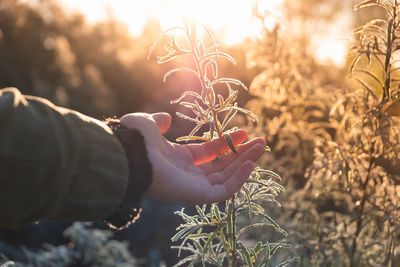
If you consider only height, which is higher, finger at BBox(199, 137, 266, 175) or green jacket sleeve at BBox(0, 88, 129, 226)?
finger at BBox(199, 137, 266, 175)

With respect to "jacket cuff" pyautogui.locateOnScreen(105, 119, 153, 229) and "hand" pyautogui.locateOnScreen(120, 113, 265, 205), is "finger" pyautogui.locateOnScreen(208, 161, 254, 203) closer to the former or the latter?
"hand" pyautogui.locateOnScreen(120, 113, 265, 205)

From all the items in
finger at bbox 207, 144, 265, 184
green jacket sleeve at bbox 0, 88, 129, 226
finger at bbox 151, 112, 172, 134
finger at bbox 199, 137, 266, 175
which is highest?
finger at bbox 151, 112, 172, 134

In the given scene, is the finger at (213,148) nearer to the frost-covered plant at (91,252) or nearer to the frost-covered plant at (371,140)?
the frost-covered plant at (371,140)

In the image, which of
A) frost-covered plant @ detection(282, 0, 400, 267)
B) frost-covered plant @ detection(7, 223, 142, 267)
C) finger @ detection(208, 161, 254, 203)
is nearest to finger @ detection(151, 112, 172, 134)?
finger @ detection(208, 161, 254, 203)

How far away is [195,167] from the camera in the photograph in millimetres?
1490

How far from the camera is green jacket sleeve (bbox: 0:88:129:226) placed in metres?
1.02

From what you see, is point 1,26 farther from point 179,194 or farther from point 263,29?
point 179,194

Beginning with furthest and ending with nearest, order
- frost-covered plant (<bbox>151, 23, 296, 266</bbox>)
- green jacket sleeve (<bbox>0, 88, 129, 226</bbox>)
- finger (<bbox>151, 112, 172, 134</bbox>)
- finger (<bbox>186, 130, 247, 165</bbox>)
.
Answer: finger (<bbox>151, 112, 172, 134</bbox>), finger (<bbox>186, 130, 247, 165</bbox>), frost-covered plant (<bbox>151, 23, 296, 266</bbox>), green jacket sleeve (<bbox>0, 88, 129, 226</bbox>)

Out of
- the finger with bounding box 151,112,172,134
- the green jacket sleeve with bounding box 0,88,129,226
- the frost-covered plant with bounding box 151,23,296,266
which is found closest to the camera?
the green jacket sleeve with bounding box 0,88,129,226

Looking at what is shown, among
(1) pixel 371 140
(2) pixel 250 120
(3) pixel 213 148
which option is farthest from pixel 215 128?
(2) pixel 250 120

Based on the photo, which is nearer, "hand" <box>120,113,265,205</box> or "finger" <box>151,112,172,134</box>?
"hand" <box>120,113,265,205</box>

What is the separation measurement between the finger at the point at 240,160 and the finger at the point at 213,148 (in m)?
0.05

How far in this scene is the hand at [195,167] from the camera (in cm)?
127

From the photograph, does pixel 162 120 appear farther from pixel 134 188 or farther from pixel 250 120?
pixel 250 120
